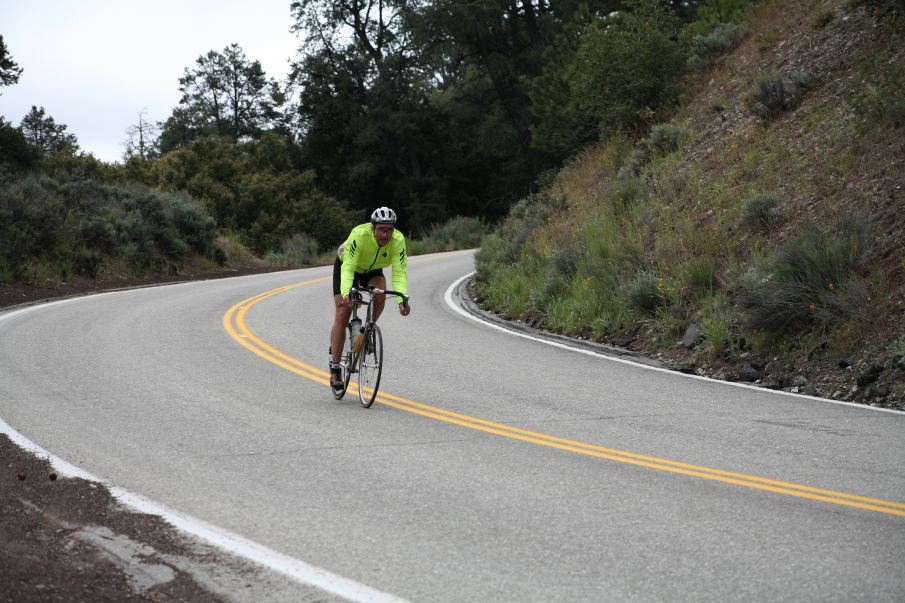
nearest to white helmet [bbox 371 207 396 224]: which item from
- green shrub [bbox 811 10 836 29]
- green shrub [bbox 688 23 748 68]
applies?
green shrub [bbox 811 10 836 29]

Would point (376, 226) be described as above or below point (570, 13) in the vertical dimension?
below

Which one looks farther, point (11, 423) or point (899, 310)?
point (899, 310)

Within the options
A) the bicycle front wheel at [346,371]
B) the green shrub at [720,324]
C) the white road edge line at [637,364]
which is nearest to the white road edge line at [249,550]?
the bicycle front wheel at [346,371]

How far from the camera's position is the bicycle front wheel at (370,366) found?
9.59 meters

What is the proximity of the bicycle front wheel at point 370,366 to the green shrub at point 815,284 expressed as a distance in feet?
16.1

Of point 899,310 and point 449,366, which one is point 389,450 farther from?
point 899,310

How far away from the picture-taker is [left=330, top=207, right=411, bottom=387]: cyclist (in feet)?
31.5

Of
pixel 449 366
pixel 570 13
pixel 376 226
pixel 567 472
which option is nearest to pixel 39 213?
pixel 449 366

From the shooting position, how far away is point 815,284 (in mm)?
11625

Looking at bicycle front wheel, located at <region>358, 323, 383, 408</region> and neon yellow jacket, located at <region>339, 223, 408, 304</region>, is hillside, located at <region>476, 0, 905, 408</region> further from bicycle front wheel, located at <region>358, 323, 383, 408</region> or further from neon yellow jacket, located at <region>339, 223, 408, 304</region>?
bicycle front wheel, located at <region>358, 323, 383, 408</region>

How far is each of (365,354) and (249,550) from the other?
15.0 feet

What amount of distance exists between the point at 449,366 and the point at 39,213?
50.6 feet

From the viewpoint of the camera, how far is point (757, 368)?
11.3m

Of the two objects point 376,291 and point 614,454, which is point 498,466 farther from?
point 376,291
